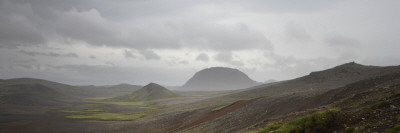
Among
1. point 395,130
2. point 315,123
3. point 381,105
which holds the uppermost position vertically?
point 381,105

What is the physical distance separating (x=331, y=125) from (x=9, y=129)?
279 ft


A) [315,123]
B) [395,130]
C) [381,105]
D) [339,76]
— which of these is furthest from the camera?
[339,76]

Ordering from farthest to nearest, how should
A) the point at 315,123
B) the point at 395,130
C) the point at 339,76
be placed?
the point at 339,76 < the point at 315,123 < the point at 395,130

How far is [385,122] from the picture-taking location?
14.5 meters

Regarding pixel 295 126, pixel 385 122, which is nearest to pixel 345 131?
pixel 385 122

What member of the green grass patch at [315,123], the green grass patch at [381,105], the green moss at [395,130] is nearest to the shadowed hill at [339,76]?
the green grass patch at [381,105]

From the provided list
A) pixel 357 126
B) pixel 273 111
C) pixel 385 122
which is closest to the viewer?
pixel 385 122

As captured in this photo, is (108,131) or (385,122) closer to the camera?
(385,122)

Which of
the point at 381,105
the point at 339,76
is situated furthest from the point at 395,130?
the point at 339,76

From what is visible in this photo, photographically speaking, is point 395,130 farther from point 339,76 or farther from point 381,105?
point 339,76

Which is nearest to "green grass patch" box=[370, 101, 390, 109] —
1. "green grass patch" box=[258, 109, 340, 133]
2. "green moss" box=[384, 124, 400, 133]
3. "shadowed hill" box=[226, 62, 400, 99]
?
"green grass patch" box=[258, 109, 340, 133]

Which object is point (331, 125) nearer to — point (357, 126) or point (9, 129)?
point (357, 126)

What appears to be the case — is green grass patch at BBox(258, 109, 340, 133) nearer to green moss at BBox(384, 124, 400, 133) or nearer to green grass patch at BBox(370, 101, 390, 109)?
green grass patch at BBox(370, 101, 390, 109)

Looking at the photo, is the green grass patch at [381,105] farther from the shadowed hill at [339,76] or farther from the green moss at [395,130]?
the shadowed hill at [339,76]
